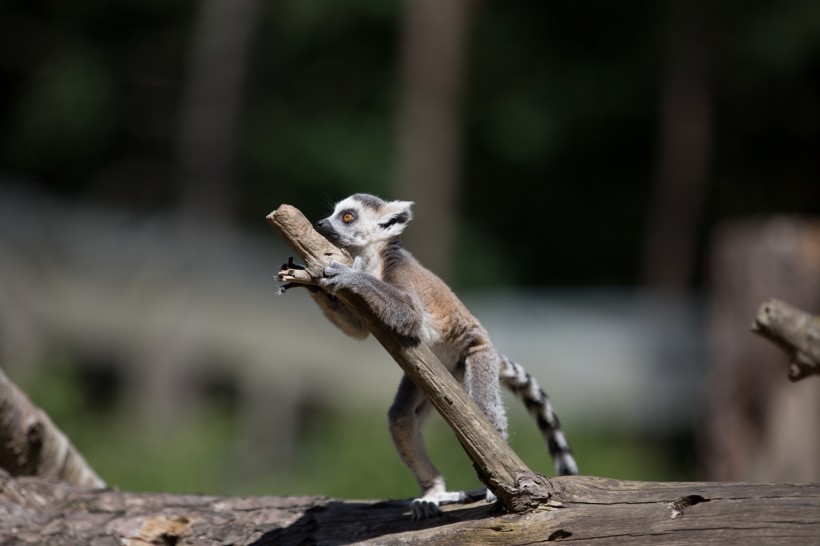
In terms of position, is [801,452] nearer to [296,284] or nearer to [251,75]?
[296,284]

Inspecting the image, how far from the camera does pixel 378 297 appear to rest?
3.60 meters

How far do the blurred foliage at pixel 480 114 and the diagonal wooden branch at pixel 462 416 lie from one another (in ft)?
51.7

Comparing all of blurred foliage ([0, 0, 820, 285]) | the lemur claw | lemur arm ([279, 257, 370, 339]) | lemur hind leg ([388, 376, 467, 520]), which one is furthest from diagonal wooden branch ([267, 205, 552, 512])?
blurred foliage ([0, 0, 820, 285])

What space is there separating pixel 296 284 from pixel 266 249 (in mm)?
14640

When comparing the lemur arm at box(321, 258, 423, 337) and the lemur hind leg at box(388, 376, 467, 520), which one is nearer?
the lemur arm at box(321, 258, 423, 337)

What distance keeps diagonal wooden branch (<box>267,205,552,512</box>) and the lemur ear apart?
1023 millimetres

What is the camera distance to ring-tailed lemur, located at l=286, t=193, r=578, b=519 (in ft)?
13.7

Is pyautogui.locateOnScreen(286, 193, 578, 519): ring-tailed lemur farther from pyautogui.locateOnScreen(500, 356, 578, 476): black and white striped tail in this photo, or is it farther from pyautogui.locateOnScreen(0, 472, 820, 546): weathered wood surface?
pyautogui.locateOnScreen(0, 472, 820, 546): weathered wood surface

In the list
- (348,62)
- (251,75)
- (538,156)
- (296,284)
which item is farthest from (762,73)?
(296,284)

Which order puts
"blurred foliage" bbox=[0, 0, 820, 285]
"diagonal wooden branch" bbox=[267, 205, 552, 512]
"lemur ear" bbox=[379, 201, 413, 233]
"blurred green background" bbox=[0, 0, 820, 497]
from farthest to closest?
"blurred foliage" bbox=[0, 0, 820, 285] → "blurred green background" bbox=[0, 0, 820, 497] → "lemur ear" bbox=[379, 201, 413, 233] → "diagonal wooden branch" bbox=[267, 205, 552, 512]

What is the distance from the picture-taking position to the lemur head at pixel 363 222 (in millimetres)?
4395

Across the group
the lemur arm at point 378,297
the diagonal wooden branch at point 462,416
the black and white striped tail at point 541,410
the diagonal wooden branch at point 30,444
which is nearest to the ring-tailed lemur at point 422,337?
the black and white striped tail at point 541,410

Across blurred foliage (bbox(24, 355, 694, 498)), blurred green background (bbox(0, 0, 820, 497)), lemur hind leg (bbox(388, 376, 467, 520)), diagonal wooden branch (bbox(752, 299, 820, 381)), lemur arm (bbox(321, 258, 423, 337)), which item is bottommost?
lemur hind leg (bbox(388, 376, 467, 520))

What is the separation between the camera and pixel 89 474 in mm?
5375
